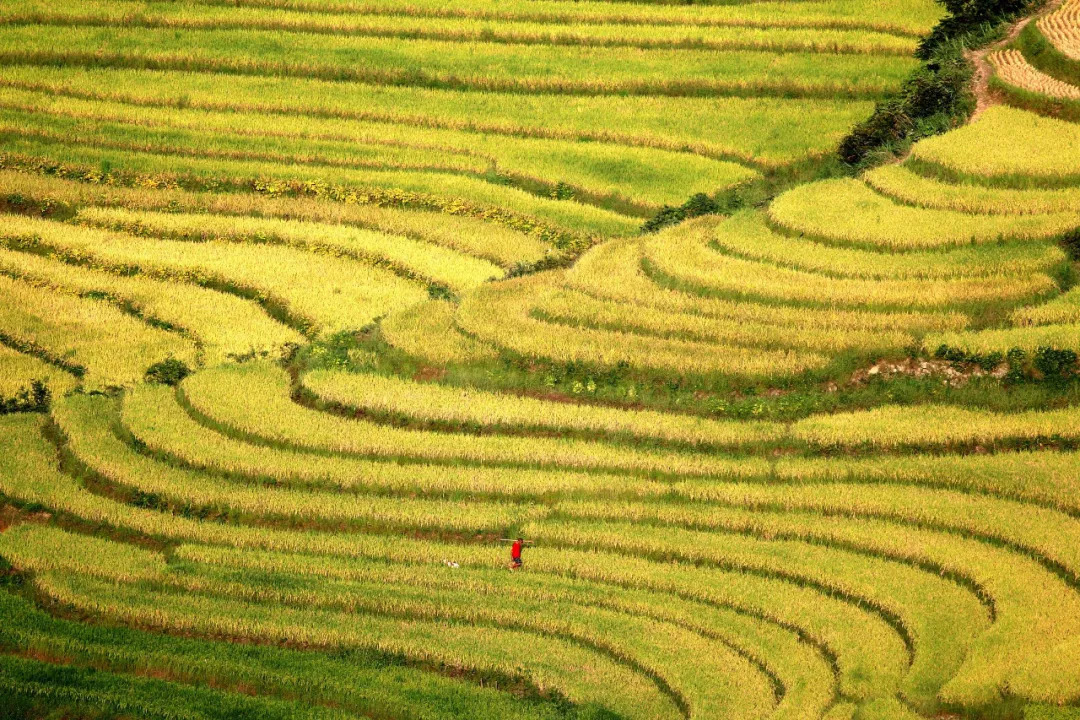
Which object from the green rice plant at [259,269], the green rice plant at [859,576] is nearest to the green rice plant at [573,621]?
the green rice plant at [859,576]

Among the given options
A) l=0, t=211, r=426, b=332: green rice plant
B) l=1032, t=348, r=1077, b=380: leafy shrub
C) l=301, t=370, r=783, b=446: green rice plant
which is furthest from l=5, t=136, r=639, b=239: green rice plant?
l=1032, t=348, r=1077, b=380: leafy shrub

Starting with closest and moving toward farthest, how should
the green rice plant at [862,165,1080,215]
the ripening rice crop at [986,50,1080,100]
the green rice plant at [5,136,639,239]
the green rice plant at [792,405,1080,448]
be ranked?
the green rice plant at [792,405,1080,448]
the green rice plant at [862,165,1080,215]
the green rice plant at [5,136,639,239]
the ripening rice crop at [986,50,1080,100]

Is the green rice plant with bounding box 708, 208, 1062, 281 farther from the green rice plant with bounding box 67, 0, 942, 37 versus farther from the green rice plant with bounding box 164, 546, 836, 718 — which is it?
the green rice plant with bounding box 67, 0, 942, 37

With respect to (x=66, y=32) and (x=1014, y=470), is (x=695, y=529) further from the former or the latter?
(x=66, y=32)

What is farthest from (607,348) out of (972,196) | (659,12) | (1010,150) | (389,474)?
(659,12)

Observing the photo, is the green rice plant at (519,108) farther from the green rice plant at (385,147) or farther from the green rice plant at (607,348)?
the green rice plant at (607,348)

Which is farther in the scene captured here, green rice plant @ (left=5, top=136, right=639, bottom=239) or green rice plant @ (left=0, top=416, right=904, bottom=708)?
green rice plant @ (left=5, top=136, right=639, bottom=239)

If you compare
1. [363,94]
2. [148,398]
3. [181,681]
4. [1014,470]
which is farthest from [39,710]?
[363,94]
